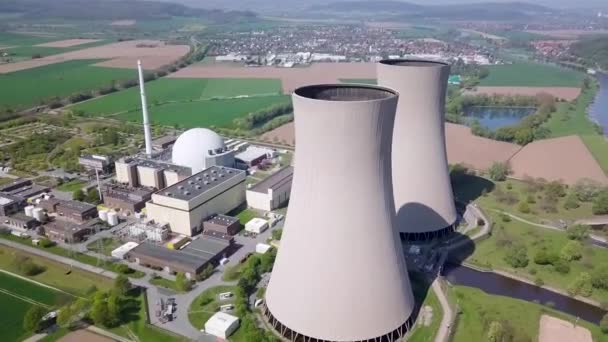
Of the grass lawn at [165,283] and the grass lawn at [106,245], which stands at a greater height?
the grass lawn at [165,283]

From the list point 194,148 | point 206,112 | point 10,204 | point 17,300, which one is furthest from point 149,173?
point 206,112

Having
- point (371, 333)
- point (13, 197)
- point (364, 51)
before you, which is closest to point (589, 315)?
point (371, 333)

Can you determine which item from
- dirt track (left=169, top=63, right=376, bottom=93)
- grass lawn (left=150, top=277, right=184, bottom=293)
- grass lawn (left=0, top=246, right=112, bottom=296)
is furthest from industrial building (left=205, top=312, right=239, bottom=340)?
dirt track (left=169, top=63, right=376, bottom=93)

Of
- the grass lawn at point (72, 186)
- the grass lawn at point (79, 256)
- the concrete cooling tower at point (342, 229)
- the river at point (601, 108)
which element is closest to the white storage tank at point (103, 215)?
the grass lawn at point (79, 256)

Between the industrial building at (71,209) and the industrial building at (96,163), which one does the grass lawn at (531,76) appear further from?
the industrial building at (71,209)

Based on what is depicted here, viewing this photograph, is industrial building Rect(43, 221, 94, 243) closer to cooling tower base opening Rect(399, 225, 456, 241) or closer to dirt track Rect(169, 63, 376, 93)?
cooling tower base opening Rect(399, 225, 456, 241)

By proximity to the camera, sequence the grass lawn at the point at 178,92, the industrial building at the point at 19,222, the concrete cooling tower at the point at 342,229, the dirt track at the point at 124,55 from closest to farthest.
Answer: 1. the concrete cooling tower at the point at 342,229
2. the industrial building at the point at 19,222
3. the grass lawn at the point at 178,92
4. the dirt track at the point at 124,55
